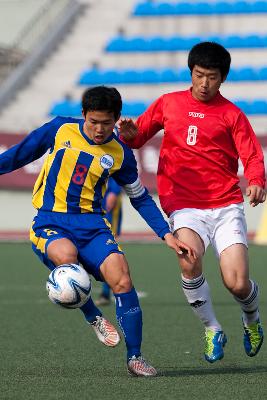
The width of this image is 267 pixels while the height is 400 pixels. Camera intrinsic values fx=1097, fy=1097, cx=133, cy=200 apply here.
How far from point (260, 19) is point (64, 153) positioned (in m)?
21.6

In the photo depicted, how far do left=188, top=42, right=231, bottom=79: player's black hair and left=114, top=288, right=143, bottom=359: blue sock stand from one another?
1480 millimetres

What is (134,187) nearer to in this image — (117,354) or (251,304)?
(251,304)

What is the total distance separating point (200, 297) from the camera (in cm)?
701

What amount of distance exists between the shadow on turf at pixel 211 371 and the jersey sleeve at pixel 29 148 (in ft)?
4.98

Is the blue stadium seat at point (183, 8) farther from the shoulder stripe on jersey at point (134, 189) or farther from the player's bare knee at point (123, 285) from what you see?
the player's bare knee at point (123, 285)

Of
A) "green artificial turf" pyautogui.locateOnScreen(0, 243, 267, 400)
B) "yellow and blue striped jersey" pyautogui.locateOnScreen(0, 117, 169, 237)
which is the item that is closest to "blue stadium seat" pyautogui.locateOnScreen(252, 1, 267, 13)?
"green artificial turf" pyautogui.locateOnScreen(0, 243, 267, 400)

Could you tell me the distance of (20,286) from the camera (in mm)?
13070

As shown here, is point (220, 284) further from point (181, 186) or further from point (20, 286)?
point (181, 186)

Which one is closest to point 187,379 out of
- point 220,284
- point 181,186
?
point 181,186

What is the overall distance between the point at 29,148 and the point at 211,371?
5.71 ft

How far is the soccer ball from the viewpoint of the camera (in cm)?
622

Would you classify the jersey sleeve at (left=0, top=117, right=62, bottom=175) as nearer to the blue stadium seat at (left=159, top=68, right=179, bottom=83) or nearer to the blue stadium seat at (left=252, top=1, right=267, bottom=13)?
the blue stadium seat at (left=159, top=68, right=179, bottom=83)

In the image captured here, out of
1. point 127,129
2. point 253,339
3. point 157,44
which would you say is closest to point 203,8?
point 157,44

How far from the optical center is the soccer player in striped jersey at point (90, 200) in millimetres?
6391
